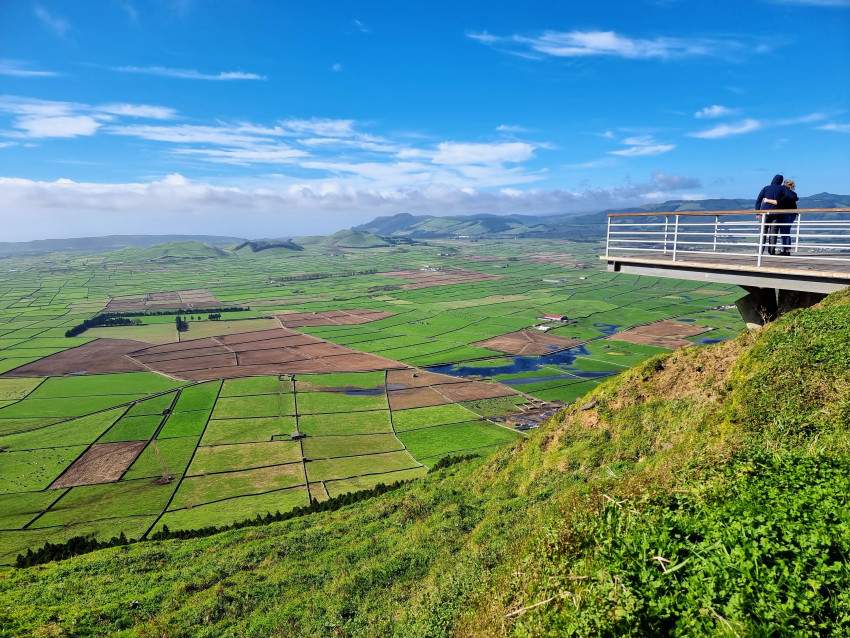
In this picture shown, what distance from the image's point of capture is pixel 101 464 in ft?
163

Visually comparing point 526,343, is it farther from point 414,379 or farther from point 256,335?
point 256,335

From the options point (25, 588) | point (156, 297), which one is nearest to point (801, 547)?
point (25, 588)

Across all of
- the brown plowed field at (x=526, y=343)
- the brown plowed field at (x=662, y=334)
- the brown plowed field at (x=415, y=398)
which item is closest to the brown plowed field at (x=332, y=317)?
the brown plowed field at (x=526, y=343)

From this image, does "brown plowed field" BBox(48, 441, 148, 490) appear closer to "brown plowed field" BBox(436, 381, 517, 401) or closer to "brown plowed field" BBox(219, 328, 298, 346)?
"brown plowed field" BBox(436, 381, 517, 401)

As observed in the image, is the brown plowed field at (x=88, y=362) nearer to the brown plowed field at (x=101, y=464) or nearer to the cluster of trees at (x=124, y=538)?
the brown plowed field at (x=101, y=464)

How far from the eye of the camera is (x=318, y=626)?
14.7 metres

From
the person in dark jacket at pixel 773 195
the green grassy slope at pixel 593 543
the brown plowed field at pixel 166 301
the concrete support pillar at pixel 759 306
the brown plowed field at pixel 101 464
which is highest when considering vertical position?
the person in dark jacket at pixel 773 195

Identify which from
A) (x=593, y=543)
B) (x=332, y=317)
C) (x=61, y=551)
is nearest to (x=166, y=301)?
(x=332, y=317)

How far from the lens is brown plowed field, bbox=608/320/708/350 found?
93312 mm

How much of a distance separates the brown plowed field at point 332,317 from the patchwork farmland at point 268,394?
2.99ft

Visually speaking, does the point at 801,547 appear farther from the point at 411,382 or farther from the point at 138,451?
the point at 411,382

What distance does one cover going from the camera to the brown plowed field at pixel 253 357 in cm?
8531

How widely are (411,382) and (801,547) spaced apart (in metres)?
70.8

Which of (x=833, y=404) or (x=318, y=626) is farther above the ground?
(x=833, y=404)
